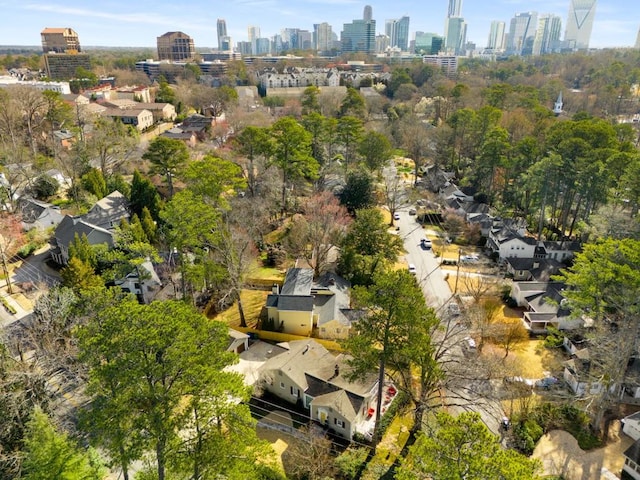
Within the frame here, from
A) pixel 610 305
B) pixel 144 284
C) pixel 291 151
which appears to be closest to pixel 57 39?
pixel 291 151

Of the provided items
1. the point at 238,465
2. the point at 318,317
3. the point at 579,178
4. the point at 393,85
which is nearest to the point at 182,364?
the point at 238,465

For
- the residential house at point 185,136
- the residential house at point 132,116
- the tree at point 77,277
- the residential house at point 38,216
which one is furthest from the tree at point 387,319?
the residential house at point 132,116

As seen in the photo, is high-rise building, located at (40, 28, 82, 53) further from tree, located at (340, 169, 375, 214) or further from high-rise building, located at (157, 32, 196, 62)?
tree, located at (340, 169, 375, 214)

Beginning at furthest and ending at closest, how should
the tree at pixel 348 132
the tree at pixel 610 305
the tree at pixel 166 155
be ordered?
1. the tree at pixel 348 132
2. the tree at pixel 166 155
3. the tree at pixel 610 305

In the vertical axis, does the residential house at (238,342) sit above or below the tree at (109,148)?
below

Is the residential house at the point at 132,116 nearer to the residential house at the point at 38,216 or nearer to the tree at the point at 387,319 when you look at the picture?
the residential house at the point at 38,216

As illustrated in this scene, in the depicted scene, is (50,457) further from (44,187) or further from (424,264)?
(44,187)
